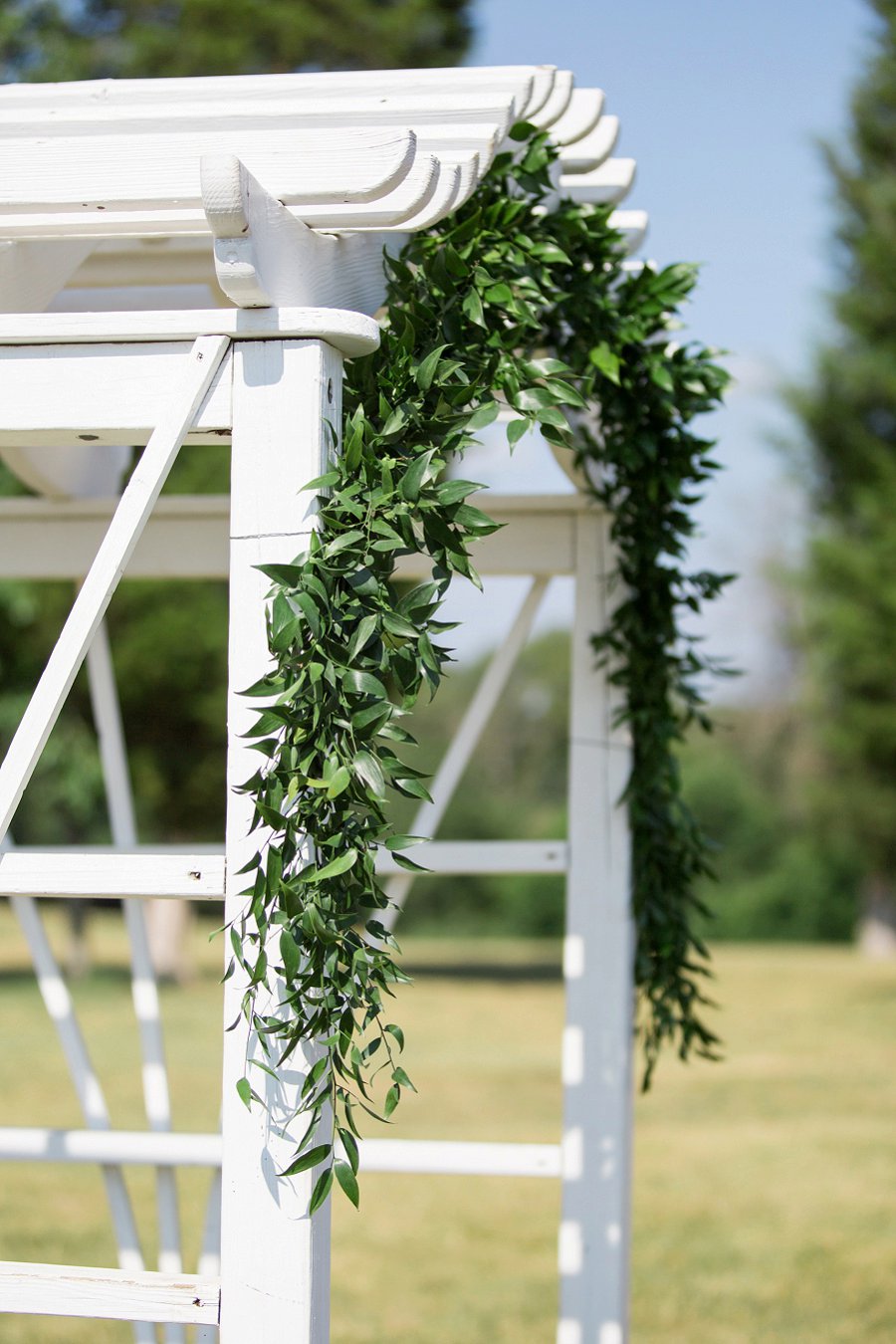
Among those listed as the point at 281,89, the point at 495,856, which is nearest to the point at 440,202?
the point at 281,89

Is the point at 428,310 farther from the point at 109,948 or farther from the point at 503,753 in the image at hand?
the point at 503,753

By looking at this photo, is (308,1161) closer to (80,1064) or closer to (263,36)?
(80,1064)

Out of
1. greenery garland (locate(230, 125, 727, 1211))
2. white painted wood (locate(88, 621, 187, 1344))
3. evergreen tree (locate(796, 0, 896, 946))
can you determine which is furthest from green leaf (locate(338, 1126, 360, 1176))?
evergreen tree (locate(796, 0, 896, 946))

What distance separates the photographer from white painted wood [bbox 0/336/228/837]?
1486mm

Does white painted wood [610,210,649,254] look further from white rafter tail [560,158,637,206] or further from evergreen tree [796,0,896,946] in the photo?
evergreen tree [796,0,896,946]

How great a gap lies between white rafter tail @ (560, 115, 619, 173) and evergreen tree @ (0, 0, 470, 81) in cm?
1085

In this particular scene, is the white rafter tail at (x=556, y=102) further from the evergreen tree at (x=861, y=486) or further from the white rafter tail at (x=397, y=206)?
the evergreen tree at (x=861, y=486)

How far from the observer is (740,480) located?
21062 mm

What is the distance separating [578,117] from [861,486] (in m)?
10.9

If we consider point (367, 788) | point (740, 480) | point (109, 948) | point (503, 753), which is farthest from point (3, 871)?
point (503, 753)

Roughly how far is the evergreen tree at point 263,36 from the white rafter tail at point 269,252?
11.4 metres

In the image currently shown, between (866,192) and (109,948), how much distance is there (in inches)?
457

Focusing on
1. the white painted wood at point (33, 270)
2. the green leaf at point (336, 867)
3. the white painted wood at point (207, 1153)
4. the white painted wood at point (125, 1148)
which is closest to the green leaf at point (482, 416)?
the green leaf at point (336, 867)

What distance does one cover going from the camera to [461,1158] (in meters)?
2.43
